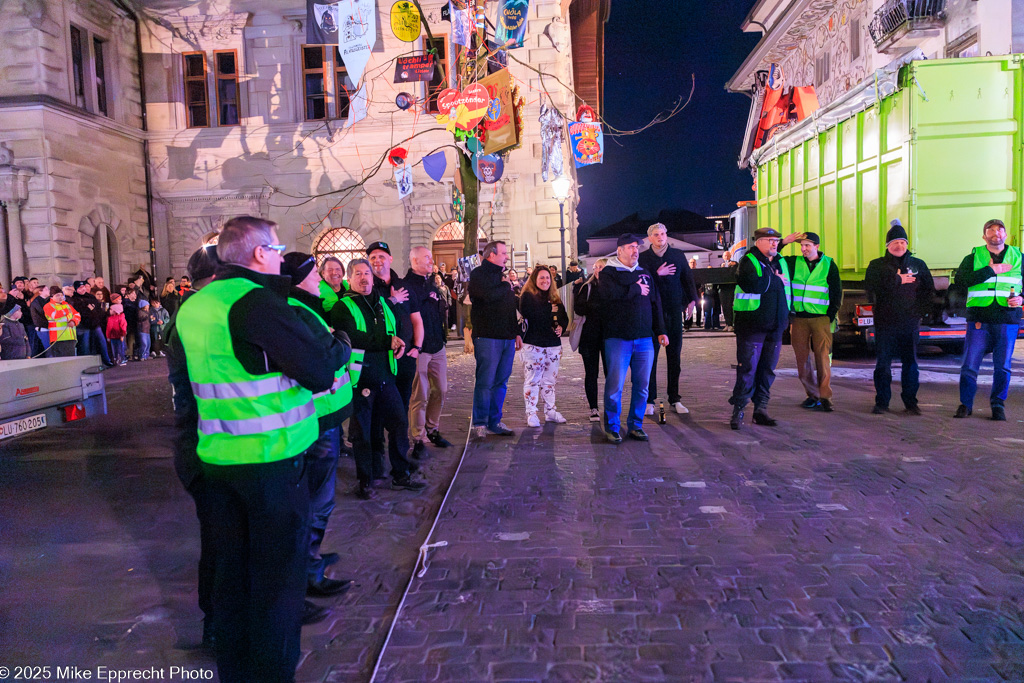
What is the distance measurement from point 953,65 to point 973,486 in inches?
263

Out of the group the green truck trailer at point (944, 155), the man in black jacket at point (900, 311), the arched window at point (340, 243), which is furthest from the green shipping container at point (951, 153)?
the arched window at point (340, 243)

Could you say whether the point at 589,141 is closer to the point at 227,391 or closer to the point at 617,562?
the point at 617,562

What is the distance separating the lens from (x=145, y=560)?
4.24 meters

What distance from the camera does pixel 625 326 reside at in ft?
21.8

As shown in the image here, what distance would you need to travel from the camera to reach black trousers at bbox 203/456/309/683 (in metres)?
2.47

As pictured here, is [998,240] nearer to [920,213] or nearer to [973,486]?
[920,213]

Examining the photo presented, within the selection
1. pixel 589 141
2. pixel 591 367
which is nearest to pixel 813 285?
pixel 591 367

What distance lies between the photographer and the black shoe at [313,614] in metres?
3.33

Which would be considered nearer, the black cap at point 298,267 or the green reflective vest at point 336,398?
the green reflective vest at point 336,398

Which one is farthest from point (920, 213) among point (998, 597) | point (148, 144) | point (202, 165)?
point (148, 144)

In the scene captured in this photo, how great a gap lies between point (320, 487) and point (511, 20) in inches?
390

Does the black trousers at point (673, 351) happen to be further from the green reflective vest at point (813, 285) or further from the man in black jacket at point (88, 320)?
the man in black jacket at point (88, 320)

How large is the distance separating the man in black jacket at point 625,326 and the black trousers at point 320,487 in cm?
341

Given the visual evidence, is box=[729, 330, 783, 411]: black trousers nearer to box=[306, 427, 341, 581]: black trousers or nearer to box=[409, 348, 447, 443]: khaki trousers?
box=[409, 348, 447, 443]: khaki trousers
